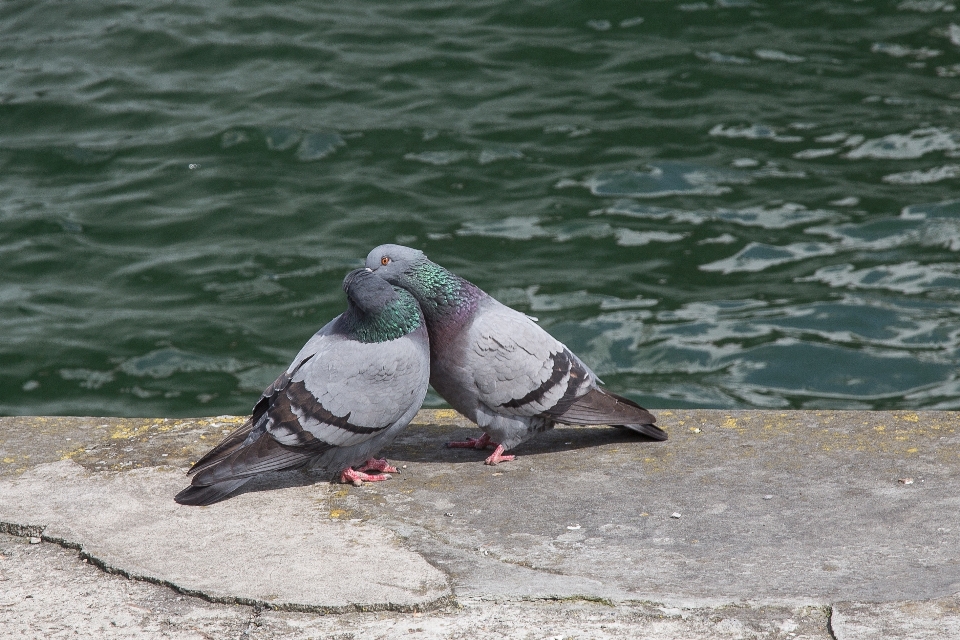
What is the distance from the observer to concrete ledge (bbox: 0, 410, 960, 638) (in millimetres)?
2770

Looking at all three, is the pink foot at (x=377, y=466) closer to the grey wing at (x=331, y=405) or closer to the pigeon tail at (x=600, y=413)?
the grey wing at (x=331, y=405)

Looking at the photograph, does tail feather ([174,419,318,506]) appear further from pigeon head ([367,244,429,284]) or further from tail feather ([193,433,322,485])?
pigeon head ([367,244,429,284])

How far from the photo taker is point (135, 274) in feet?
24.1

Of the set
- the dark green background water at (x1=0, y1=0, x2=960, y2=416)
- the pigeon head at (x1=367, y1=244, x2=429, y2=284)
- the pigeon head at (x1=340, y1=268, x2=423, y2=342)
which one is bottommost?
the dark green background water at (x1=0, y1=0, x2=960, y2=416)

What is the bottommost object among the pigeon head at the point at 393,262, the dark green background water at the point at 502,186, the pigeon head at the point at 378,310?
the dark green background water at the point at 502,186

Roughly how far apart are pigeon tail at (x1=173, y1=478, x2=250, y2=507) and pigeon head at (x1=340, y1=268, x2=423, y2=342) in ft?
2.00

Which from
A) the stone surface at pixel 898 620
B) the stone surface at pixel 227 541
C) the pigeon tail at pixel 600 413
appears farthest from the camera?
the pigeon tail at pixel 600 413

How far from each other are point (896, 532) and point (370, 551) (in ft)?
4.82

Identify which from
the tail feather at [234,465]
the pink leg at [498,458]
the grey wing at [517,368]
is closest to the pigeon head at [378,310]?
the grey wing at [517,368]

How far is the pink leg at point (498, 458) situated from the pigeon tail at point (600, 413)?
8.3 inches

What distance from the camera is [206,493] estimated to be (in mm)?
3418

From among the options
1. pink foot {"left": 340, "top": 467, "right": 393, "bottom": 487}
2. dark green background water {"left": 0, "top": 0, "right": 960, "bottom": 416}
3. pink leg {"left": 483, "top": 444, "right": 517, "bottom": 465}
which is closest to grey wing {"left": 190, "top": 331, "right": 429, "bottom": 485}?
pink foot {"left": 340, "top": 467, "right": 393, "bottom": 487}

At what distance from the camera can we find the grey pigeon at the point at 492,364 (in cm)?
375

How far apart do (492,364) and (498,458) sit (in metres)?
0.34
